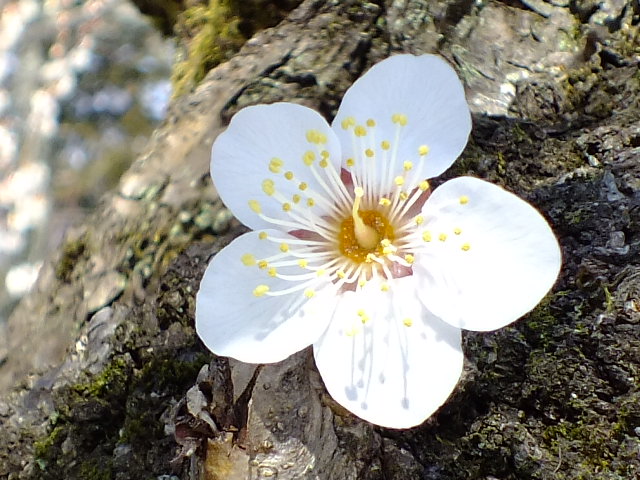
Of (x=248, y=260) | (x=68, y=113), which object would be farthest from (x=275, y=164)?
(x=68, y=113)

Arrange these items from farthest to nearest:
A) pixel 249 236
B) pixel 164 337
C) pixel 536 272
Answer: pixel 164 337, pixel 249 236, pixel 536 272

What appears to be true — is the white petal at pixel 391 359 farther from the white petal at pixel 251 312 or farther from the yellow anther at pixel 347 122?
the yellow anther at pixel 347 122

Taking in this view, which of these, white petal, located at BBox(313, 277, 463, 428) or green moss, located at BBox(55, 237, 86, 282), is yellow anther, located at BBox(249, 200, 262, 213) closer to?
white petal, located at BBox(313, 277, 463, 428)

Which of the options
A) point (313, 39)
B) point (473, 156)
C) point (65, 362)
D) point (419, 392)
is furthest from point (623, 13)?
point (65, 362)

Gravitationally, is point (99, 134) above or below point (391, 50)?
below

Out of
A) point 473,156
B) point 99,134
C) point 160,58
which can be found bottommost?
point 99,134

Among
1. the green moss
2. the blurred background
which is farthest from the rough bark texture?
the blurred background

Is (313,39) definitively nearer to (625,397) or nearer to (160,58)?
(625,397)
